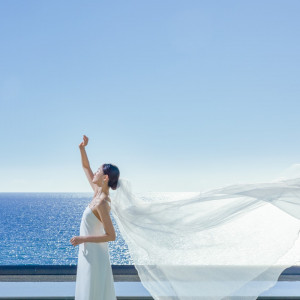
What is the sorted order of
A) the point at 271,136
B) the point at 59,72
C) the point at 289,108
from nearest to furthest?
the point at 289,108 < the point at 59,72 < the point at 271,136

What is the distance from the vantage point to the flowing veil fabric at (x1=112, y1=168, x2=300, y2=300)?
2512 millimetres

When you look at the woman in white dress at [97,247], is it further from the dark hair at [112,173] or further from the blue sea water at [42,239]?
the blue sea water at [42,239]

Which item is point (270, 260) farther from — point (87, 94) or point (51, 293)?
point (87, 94)

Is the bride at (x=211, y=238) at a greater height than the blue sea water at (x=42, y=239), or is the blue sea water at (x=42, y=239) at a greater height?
the blue sea water at (x=42, y=239)

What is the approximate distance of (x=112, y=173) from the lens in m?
2.50

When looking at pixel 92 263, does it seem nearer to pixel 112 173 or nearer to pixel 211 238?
pixel 112 173

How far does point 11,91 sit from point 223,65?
24.2 m

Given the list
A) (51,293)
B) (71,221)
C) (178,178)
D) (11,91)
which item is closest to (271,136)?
(178,178)

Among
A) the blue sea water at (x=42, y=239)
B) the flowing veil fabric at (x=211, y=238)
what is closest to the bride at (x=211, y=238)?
the flowing veil fabric at (x=211, y=238)

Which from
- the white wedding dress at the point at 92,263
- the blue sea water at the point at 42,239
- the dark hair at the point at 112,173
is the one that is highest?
the blue sea water at the point at 42,239

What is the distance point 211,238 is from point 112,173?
676mm

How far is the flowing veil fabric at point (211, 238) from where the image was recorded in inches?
98.9

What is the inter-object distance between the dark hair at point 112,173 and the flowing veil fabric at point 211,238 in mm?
53

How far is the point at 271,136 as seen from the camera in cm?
4259
